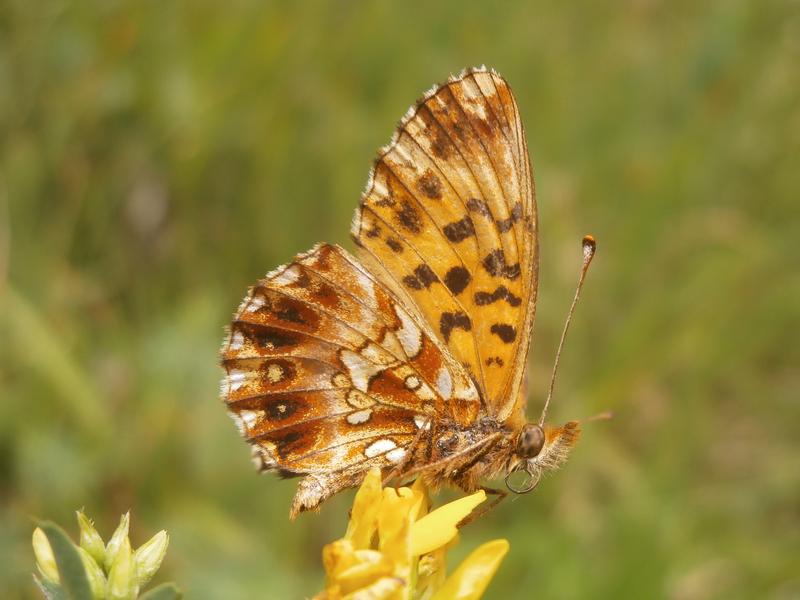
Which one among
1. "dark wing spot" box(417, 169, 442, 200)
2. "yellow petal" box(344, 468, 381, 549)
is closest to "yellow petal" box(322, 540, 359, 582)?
"yellow petal" box(344, 468, 381, 549)

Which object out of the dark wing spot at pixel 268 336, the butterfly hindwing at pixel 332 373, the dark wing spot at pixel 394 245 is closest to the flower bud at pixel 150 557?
the butterfly hindwing at pixel 332 373

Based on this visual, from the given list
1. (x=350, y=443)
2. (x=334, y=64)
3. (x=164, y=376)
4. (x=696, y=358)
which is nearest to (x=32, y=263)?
(x=164, y=376)

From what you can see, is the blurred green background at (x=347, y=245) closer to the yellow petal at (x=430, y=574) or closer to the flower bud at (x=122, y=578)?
the yellow petal at (x=430, y=574)

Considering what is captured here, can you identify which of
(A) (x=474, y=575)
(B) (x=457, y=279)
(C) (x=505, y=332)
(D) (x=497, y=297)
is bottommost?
(A) (x=474, y=575)

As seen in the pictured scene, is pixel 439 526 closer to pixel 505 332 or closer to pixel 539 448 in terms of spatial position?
pixel 539 448

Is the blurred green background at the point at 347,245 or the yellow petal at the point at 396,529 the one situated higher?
the blurred green background at the point at 347,245

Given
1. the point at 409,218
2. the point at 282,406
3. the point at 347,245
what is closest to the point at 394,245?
the point at 409,218

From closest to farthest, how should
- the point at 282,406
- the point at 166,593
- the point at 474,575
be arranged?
the point at 166,593
the point at 474,575
the point at 282,406

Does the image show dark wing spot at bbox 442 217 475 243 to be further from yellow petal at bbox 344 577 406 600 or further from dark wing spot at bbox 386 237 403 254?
yellow petal at bbox 344 577 406 600
